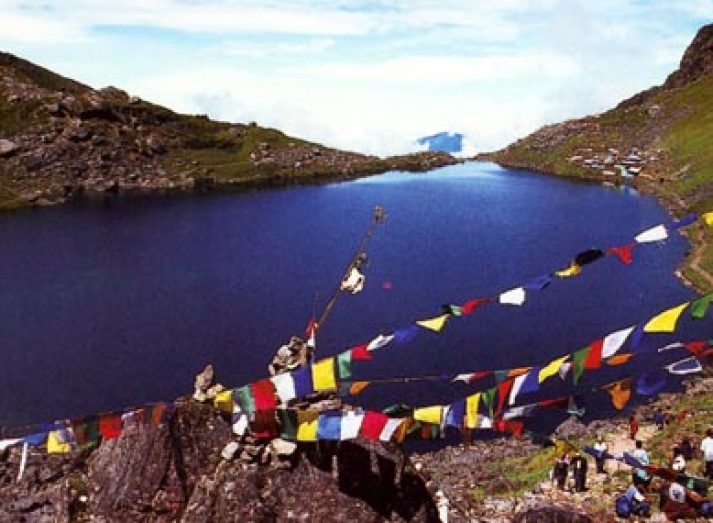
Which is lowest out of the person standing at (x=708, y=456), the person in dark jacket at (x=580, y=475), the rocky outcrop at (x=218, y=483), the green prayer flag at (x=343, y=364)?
the person in dark jacket at (x=580, y=475)

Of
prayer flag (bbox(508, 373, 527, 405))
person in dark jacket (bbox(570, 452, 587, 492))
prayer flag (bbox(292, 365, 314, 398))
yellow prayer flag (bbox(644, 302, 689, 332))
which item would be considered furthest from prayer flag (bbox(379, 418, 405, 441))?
person in dark jacket (bbox(570, 452, 587, 492))

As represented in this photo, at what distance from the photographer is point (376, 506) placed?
64.5 ft

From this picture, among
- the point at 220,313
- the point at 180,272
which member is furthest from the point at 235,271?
the point at 220,313

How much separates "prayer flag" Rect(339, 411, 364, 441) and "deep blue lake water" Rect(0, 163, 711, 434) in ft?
106

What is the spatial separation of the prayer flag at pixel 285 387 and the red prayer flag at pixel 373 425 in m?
1.95

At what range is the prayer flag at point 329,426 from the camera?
1935cm

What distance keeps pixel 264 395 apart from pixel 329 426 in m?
1.95

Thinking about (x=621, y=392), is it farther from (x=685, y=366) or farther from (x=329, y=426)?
(x=329, y=426)

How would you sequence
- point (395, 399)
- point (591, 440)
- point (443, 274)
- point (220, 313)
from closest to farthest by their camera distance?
point (591, 440) → point (395, 399) → point (220, 313) → point (443, 274)

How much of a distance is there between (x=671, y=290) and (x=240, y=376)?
147 feet

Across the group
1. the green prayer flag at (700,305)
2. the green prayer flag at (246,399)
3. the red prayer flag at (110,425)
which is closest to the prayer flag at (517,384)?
the green prayer flag at (700,305)

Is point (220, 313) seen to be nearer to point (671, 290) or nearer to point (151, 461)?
point (671, 290)

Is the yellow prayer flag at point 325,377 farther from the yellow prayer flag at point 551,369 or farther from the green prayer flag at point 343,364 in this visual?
the yellow prayer flag at point 551,369

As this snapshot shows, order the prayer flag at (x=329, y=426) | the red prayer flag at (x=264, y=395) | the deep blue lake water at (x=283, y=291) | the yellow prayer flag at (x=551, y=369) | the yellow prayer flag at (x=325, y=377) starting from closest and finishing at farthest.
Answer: the yellow prayer flag at (x=551, y=369) < the prayer flag at (x=329, y=426) < the yellow prayer flag at (x=325, y=377) < the red prayer flag at (x=264, y=395) < the deep blue lake water at (x=283, y=291)
